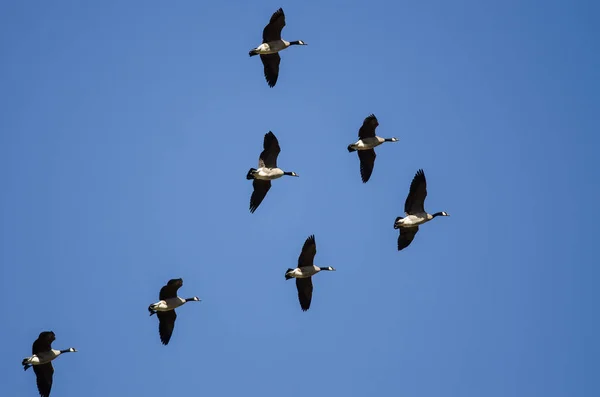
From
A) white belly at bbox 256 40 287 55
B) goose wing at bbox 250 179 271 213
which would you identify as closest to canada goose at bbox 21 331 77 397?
goose wing at bbox 250 179 271 213

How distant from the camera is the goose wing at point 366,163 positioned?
48.9 m

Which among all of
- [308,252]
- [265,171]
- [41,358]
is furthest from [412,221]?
Result: [41,358]

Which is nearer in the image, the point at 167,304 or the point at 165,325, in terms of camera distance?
the point at 167,304

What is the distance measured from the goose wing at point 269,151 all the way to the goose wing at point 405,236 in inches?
228

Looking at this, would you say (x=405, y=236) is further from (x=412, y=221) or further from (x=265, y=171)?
(x=265, y=171)

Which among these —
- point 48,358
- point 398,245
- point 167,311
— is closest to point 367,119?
point 398,245

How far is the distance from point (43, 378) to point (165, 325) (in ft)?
16.9

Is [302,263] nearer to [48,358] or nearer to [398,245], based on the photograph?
[398,245]

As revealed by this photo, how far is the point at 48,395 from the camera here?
4556 centimetres

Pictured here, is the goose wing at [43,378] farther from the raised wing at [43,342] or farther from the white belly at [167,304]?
the white belly at [167,304]

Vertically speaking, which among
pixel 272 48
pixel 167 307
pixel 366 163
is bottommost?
pixel 167 307

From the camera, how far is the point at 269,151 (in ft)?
153

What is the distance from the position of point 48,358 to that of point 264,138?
471 inches

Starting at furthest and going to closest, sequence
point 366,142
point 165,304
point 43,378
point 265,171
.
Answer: point 366,142 < point 265,171 < point 165,304 < point 43,378
